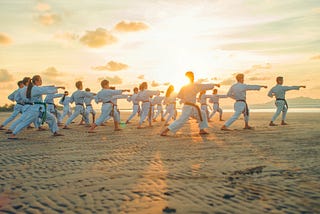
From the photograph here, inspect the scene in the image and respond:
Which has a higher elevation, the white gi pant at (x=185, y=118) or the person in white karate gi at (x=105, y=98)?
the person in white karate gi at (x=105, y=98)

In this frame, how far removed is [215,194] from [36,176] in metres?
2.74

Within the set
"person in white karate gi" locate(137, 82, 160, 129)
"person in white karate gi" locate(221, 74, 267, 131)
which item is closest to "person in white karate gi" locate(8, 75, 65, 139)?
"person in white karate gi" locate(137, 82, 160, 129)

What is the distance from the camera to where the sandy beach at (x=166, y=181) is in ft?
10.8

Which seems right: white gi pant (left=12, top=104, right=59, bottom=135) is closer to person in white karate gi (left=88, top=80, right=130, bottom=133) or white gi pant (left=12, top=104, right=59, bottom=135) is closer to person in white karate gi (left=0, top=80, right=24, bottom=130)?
person in white karate gi (left=88, top=80, right=130, bottom=133)

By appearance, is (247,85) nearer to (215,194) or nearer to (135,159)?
(135,159)

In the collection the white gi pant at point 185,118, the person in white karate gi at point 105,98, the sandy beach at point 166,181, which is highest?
the person in white karate gi at point 105,98

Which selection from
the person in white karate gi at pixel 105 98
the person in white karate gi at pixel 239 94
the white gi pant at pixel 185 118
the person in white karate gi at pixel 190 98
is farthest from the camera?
the person in white karate gi at pixel 105 98

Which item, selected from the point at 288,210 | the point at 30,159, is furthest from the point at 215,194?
the point at 30,159

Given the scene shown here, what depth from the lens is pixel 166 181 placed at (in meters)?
4.21

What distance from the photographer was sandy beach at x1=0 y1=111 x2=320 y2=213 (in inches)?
130

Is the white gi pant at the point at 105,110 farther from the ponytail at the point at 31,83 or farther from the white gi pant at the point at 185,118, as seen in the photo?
the white gi pant at the point at 185,118

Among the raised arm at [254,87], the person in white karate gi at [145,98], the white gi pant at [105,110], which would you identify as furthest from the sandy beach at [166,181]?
the person in white karate gi at [145,98]

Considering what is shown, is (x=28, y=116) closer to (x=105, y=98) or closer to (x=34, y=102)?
(x=34, y=102)

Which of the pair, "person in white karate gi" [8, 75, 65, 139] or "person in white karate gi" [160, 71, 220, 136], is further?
"person in white karate gi" [160, 71, 220, 136]
